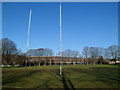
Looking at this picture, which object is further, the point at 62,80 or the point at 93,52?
the point at 93,52

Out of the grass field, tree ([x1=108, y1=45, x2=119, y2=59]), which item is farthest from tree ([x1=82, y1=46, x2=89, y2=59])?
the grass field

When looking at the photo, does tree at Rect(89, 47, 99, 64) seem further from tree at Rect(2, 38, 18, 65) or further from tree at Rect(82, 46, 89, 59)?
tree at Rect(2, 38, 18, 65)

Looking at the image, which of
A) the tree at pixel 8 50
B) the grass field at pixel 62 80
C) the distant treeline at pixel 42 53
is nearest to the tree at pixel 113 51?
the distant treeline at pixel 42 53

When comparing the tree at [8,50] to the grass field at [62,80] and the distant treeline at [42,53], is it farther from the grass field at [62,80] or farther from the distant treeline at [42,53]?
the grass field at [62,80]

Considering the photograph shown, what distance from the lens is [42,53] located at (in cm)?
9394

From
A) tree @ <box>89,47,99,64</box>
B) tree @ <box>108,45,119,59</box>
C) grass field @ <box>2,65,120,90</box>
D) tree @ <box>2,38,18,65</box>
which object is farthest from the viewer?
tree @ <box>89,47,99,64</box>

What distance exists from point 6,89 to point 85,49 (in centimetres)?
8293

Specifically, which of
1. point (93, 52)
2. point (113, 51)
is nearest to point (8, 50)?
point (93, 52)

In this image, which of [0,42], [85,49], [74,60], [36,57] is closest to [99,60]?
[85,49]

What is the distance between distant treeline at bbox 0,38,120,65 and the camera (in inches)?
2240

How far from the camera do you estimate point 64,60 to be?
102 metres

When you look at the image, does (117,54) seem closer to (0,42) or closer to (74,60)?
(74,60)

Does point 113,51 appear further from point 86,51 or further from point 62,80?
point 62,80

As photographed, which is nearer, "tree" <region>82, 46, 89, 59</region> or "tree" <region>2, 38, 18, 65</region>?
"tree" <region>2, 38, 18, 65</region>
